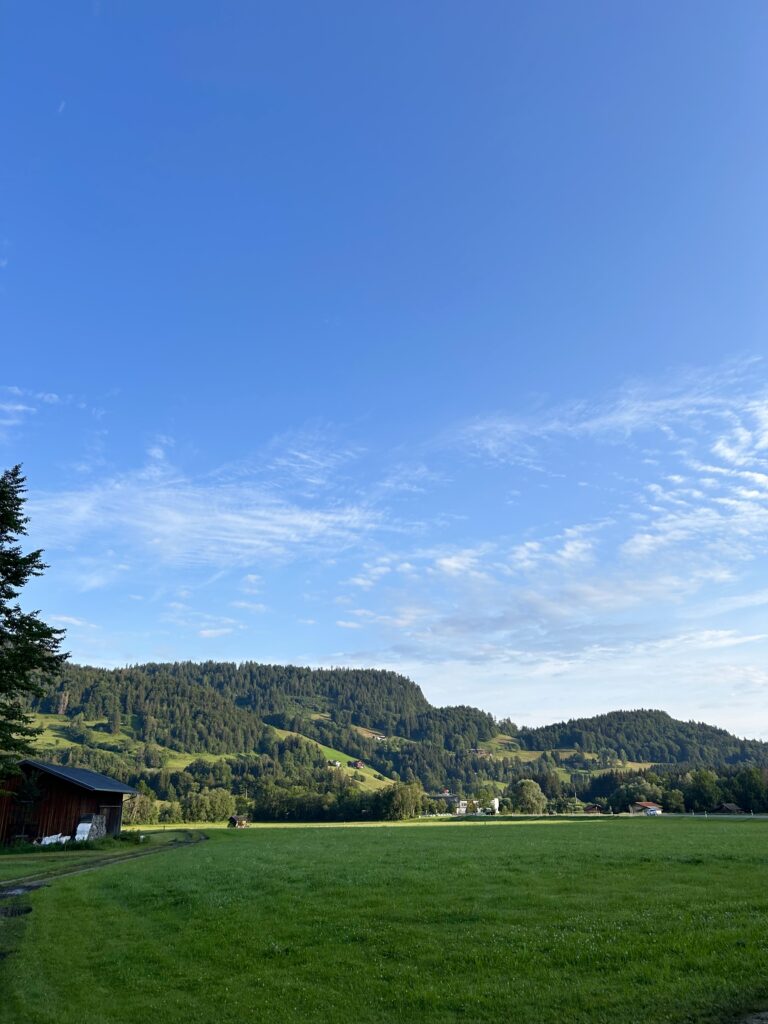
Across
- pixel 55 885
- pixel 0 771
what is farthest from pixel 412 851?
pixel 0 771

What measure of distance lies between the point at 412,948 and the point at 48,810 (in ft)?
209

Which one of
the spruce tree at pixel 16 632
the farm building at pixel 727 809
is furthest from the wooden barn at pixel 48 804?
the farm building at pixel 727 809

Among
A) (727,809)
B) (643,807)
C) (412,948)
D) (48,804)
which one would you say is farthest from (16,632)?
(643,807)

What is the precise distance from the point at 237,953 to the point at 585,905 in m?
10.1

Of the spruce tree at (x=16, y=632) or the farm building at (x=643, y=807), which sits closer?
the spruce tree at (x=16, y=632)

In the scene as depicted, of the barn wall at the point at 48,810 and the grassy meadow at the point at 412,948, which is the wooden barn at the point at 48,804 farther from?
the grassy meadow at the point at 412,948

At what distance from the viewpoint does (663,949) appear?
14484 millimetres

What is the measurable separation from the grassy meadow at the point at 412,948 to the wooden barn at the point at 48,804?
42.9 metres

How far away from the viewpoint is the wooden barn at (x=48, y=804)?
63.8m

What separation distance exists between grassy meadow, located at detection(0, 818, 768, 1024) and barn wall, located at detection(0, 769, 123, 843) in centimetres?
4315

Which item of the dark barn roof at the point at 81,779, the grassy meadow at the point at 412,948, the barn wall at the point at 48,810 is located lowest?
the grassy meadow at the point at 412,948

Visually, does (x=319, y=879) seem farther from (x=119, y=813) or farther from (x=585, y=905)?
(x=119, y=813)

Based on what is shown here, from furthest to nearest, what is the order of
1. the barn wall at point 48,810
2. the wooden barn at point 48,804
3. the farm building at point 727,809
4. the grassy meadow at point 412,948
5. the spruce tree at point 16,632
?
the farm building at point 727,809
the wooden barn at point 48,804
the barn wall at point 48,810
the spruce tree at point 16,632
the grassy meadow at point 412,948

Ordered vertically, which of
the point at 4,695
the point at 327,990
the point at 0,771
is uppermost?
the point at 4,695
